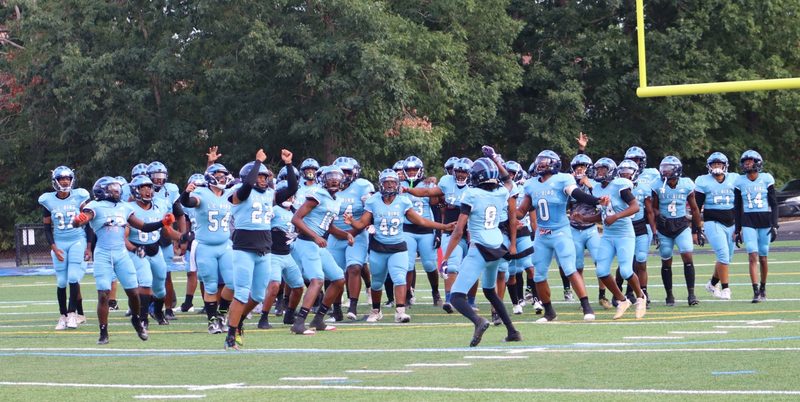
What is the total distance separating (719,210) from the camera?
57.4 feet

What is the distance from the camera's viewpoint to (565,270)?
15070mm

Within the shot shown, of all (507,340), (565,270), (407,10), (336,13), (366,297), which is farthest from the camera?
(407,10)

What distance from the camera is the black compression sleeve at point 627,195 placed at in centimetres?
1544

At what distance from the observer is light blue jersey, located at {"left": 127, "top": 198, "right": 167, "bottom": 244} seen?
51.9 feet

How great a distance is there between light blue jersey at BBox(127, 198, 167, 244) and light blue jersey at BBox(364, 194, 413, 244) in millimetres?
2518

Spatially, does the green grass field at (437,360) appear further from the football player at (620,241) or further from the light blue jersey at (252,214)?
the light blue jersey at (252,214)

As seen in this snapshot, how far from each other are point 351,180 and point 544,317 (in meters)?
3.03

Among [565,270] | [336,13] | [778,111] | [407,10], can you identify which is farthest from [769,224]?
[778,111]

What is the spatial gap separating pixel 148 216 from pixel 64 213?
1.53 metres

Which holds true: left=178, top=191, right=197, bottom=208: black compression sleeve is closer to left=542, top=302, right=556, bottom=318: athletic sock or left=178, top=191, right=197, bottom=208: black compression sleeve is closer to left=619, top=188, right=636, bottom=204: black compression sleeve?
left=542, top=302, right=556, bottom=318: athletic sock

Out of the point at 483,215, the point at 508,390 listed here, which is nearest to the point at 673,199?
the point at 483,215

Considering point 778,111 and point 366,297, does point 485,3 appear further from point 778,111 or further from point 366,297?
point 366,297

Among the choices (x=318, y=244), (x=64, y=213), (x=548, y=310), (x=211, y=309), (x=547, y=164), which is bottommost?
(x=548, y=310)

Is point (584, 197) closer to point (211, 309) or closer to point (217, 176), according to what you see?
point (217, 176)
